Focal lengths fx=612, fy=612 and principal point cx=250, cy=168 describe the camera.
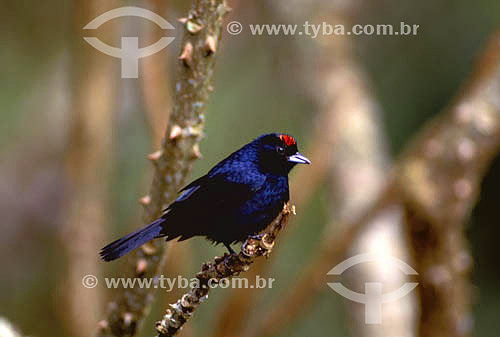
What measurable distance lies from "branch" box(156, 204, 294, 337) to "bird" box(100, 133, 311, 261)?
14cm

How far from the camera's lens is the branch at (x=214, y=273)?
202 centimetres

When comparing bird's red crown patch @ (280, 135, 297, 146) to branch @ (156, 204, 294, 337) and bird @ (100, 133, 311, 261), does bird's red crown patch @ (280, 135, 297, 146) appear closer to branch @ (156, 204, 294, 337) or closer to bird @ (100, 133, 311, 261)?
bird @ (100, 133, 311, 261)

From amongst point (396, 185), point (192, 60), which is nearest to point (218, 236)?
point (192, 60)

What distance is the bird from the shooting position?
2232 millimetres

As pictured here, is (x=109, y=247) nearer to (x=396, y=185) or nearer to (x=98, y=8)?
(x=396, y=185)

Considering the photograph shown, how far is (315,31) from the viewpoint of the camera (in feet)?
23.2

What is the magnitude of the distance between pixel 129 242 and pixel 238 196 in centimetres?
50

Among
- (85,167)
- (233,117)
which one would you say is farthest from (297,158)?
(233,117)

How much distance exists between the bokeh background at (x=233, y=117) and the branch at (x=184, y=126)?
4508 mm

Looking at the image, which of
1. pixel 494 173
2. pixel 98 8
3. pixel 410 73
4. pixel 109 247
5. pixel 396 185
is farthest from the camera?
pixel 410 73

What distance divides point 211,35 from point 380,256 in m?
4.78

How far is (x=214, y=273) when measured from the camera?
2.06m

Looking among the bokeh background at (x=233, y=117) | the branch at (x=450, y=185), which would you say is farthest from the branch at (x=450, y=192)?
the bokeh background at (x=233, y=117)

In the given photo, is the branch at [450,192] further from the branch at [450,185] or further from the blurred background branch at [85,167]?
the blurred background branch at [85,167]
